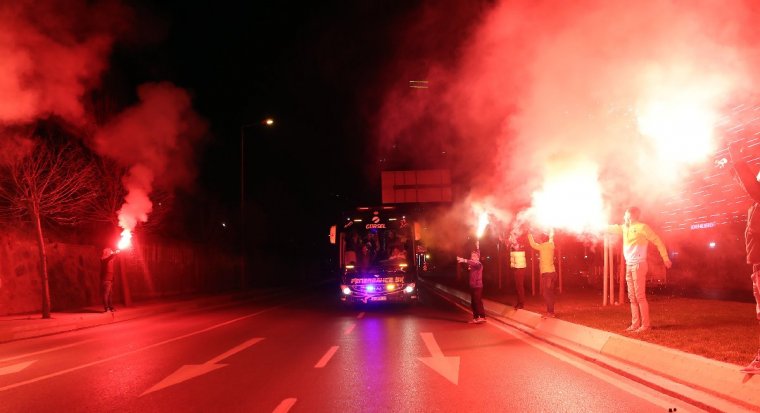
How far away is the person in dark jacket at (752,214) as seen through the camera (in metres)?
6.27

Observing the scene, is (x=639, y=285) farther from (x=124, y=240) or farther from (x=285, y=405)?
(x=124, y=240)

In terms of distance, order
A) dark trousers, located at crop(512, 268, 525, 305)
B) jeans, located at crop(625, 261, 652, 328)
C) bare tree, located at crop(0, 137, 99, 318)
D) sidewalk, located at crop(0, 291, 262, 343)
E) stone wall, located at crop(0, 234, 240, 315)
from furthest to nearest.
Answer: stone wall, located at crop(0, 234, 240, 315)
dark trousers, located at crop(512, 268, 525, 305)
bare tree, located at crop(0, 137, 99, 318)
sidewalk, located at crop(0, 291, 262, 343)
jeans, located at crop(625, 261, 652, 328)

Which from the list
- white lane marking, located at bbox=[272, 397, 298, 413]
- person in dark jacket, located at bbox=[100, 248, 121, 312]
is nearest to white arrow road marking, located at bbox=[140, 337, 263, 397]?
white lane marking, located at bbox=[272, 397, 298, 413]

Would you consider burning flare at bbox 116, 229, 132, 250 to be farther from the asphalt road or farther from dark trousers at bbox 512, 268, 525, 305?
dark trousers at bbox 512, 268, 525, 305

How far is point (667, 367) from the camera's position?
25.6 feet

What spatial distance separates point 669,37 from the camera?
11.0 metres

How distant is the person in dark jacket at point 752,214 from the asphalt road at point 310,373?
128 centimetres

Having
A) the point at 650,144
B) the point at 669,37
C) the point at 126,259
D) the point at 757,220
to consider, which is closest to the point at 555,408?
the point at 757,220

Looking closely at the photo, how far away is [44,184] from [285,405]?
1325 centimetres

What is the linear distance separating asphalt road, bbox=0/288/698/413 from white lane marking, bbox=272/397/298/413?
0.02 m

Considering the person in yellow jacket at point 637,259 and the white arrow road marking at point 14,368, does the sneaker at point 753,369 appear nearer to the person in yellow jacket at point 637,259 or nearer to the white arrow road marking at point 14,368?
the person in yellow jacket at point 637,259

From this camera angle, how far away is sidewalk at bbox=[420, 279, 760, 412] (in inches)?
248

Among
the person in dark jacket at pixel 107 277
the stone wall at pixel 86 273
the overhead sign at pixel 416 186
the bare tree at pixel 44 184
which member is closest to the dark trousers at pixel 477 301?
Answer: the person in dark jacket at pixel 107 277

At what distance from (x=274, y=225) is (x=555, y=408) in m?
39.5
